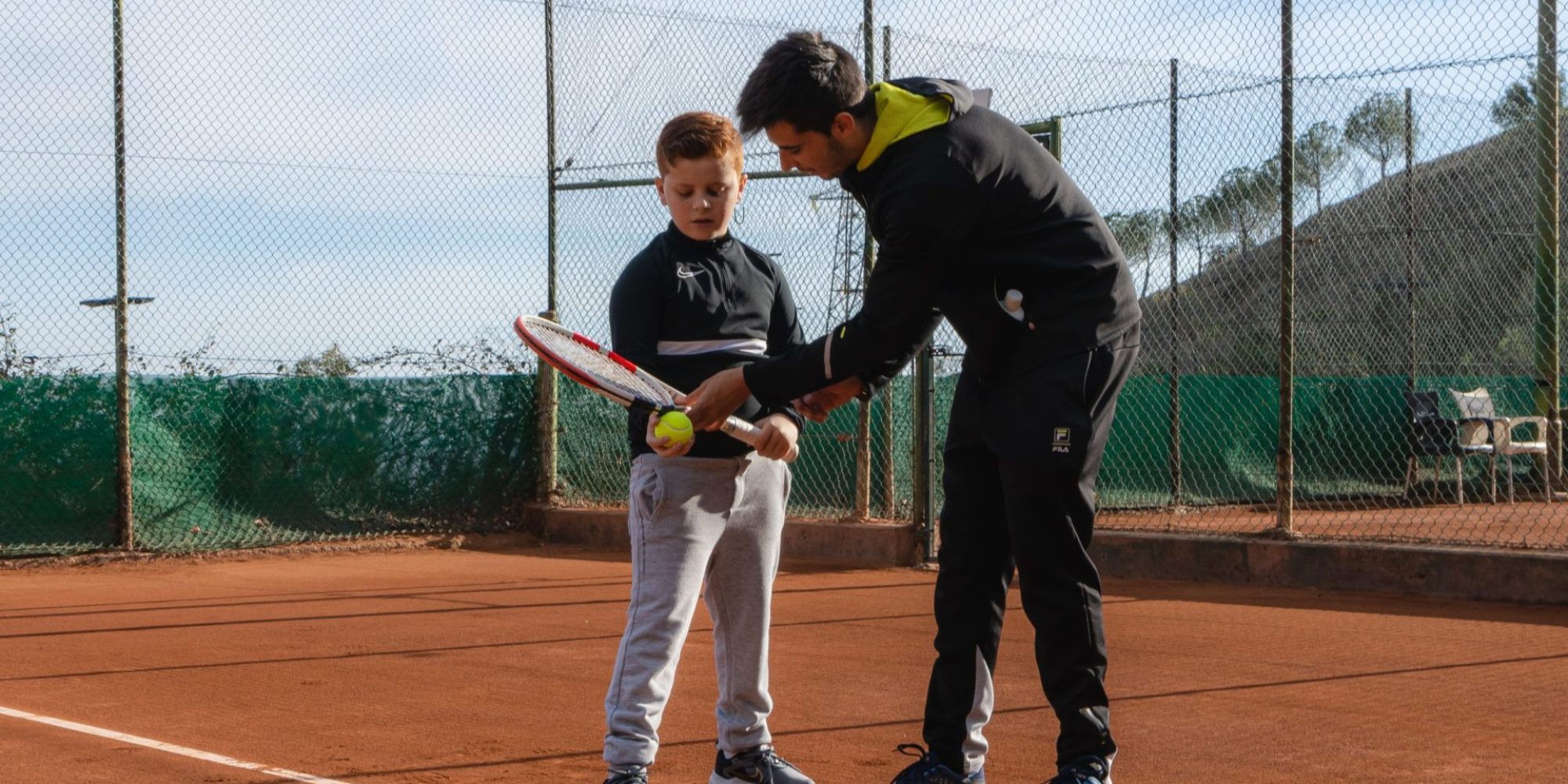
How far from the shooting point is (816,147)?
11.1 feet

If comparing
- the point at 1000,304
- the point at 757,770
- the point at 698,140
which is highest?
the point at 698,140

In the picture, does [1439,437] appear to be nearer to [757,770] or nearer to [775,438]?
[757,770]

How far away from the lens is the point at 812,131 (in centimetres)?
Result: 336

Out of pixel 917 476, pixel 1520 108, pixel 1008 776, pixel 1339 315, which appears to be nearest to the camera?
pixel 1008 776

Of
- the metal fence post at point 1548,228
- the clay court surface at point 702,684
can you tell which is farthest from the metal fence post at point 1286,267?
the metal fence post at point 1548,228

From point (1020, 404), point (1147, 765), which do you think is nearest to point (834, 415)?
point (1147, 765)

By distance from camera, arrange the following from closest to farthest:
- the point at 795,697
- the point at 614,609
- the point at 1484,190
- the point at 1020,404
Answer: the point at 1020,404 → the point at 795,697 → the point at 614,609 → the point at 1484,190

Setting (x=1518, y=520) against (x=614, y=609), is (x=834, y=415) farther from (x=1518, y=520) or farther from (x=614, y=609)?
(x=1518, y=520)

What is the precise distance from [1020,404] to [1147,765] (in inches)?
49.7

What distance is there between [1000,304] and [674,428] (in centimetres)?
72

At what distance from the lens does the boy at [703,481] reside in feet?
11.8

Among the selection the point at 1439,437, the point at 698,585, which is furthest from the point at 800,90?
the point at 1439,437

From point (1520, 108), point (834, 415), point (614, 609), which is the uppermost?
point (1520, 108)

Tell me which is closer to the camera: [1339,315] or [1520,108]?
[1520,108]
